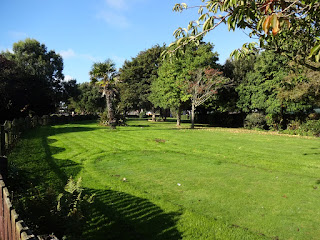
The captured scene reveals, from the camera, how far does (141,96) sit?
4053 cm

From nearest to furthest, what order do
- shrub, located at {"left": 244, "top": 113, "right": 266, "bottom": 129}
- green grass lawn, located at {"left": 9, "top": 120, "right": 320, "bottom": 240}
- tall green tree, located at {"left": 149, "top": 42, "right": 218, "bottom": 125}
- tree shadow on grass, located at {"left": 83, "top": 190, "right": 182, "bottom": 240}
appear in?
1. tree shadow on grass, located at {"left": 83, "top": 190, "right": 182, "bottom": 240}
2. green grass lawn, located at {"left": 9, "top": 120, "right": 320, "bottom": 240}
3. shrub, located at {"left": 244, "top": 113, "right": 266, "bottom": 129}
4. tall green tree, located at {"left": 149, "top": 42, "right": 218, "bottom": 125}

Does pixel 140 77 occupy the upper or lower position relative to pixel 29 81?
upper

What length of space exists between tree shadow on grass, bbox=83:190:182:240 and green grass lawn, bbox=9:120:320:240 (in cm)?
2

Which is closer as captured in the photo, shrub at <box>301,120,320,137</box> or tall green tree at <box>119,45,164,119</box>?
shrub at <box>301,120,320,137</box>

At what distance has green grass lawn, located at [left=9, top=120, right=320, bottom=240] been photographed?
13.6 ft

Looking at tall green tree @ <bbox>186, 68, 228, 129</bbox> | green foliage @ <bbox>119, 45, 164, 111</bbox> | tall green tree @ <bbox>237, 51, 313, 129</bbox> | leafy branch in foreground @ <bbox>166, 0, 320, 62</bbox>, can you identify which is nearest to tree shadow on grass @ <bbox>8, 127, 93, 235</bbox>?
leafy branch in foreground @ <bbox>166, 0, 320, 62</bbox>

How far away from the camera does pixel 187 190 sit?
6.09 metres

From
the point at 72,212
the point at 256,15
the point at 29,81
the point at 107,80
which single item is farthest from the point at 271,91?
the point at 29,81

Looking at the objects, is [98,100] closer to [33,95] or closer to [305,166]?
[33,95]

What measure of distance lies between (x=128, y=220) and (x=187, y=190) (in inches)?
84.4

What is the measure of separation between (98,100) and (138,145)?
1747 inches

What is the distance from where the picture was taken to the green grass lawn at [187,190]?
4145mm

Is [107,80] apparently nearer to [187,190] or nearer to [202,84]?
[202,84]

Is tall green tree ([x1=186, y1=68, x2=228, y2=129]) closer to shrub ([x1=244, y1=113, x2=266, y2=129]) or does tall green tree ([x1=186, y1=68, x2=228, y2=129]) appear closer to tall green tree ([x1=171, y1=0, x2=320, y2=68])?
shrub ([x1=244, y1=113, x2=266, y2=129])
